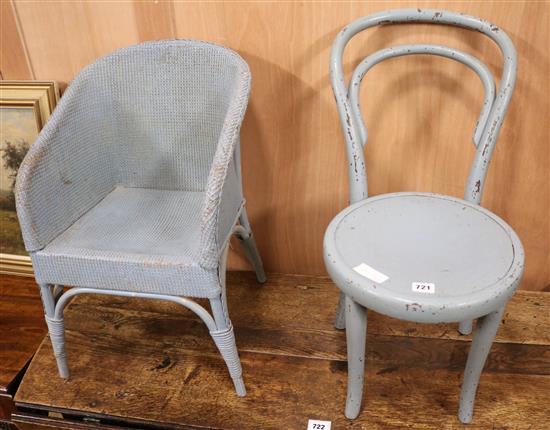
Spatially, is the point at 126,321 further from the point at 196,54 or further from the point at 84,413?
the point at 196,54

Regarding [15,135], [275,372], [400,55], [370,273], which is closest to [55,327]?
[275,372]

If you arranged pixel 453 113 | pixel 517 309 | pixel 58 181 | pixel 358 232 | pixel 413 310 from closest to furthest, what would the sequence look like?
1. pixel 413 310
2. pixel 358 232
3. pixel 58 181
4. pixel 453 113
5. pixel 517 309

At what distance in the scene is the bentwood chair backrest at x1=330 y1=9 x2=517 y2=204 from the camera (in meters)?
1.19

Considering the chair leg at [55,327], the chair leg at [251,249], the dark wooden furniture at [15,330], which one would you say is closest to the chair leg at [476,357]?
the chair leg at [251,249]

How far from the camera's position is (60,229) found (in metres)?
1.25

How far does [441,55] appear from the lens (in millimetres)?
1254

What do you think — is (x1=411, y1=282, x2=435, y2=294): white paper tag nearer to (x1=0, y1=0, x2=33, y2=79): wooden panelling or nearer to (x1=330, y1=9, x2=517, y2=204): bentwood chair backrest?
(x1=330, y1=9, x2=517, y2=204): bentwood chair backrest

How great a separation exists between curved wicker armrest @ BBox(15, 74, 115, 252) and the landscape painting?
317mm

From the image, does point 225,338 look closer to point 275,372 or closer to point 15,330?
point 275,372

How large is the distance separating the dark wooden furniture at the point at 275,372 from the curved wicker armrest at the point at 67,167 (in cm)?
41

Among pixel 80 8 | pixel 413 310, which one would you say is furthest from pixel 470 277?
pixel 80 8

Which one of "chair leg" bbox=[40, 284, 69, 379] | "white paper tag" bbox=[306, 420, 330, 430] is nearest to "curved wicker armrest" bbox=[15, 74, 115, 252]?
"chair leg" bbox=[40, 284, 69, 379]

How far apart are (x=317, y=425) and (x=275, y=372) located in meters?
0.19

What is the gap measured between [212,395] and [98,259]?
462 mm
